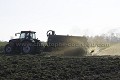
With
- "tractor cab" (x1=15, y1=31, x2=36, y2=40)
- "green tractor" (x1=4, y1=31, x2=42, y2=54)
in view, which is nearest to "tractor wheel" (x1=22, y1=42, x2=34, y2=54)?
"green tractor" (x1=4, y1=31, x2=42, y2=54)

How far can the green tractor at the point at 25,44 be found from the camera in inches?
935

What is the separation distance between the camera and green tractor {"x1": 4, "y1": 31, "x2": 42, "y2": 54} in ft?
77.9

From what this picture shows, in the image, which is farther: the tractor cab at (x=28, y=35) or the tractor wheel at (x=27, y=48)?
the tractor cab at (x=28, y=35)

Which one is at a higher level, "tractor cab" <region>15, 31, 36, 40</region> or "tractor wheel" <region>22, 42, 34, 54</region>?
"tractor cab" <region>15, 31, 36, 40</region>

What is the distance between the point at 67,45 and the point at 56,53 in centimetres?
125

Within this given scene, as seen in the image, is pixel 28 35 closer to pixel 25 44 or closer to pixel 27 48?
pixel 25 44

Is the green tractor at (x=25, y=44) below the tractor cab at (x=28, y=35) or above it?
below

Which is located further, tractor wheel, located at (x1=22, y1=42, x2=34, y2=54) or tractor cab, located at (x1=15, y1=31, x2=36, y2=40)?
tractor cab, located at (x1=15, y1=31, x2=36, y2=40)

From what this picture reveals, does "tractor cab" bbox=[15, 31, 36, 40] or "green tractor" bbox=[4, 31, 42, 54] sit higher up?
"tractor cab" bbox=[15, 31, 36, 40]

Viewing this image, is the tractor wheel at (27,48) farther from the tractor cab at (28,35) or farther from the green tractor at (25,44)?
the tractor cab at (28,35)

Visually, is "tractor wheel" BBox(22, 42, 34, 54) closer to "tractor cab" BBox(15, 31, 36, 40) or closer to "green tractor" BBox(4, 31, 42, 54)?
"green tractor" BBox(4, 31, 42, 54)

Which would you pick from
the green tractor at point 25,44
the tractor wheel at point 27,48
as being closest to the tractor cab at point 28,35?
the green tractor at point 25,44

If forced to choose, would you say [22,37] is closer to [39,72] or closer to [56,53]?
[56,53]

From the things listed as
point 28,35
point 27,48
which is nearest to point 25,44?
point 27,48
